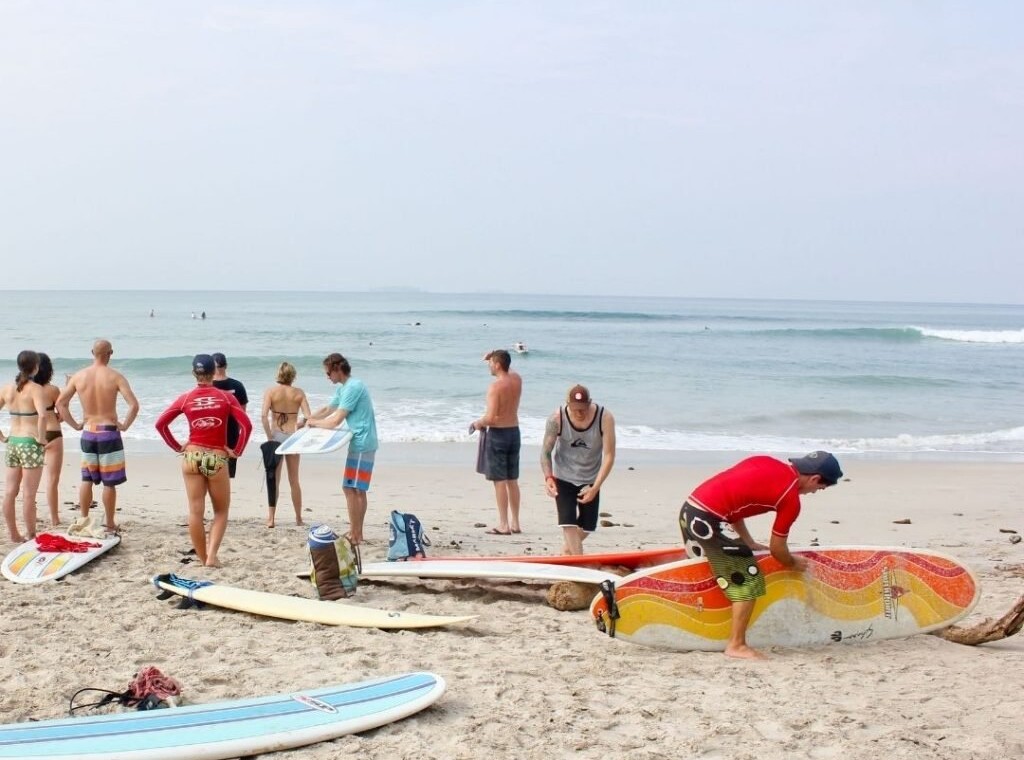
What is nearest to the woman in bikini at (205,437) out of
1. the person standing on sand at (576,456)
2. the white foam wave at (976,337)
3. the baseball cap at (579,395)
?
the person standing on sand at (576,456)

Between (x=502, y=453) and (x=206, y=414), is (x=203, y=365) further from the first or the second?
(x=502, y=453)

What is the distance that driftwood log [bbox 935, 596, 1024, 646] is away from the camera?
507cm

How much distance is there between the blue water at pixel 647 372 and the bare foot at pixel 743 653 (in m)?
10.4

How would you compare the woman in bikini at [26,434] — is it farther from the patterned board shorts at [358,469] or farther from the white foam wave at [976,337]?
the white foam wave at [976,337]

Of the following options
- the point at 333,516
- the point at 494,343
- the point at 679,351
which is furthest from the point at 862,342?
the point at 333,516

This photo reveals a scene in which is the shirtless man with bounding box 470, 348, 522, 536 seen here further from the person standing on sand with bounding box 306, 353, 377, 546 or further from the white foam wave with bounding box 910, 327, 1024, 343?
the white foam wave with bounding box 910, 327, 1024, 343

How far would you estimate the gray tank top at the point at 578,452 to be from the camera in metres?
6.50

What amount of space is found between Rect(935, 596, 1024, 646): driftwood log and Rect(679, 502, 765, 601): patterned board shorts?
121 cm

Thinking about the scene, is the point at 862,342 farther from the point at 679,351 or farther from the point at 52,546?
the point at 52,546

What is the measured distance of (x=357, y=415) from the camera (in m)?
7.37

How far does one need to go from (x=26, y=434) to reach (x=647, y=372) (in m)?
23.7

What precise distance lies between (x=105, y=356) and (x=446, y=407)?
13.0 meters

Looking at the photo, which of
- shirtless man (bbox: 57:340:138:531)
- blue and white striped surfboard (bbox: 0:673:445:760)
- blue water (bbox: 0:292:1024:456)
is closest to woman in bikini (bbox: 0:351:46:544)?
shirtless man (bbox: 57:340:138:531)

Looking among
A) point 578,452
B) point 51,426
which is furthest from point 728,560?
point 51,426
